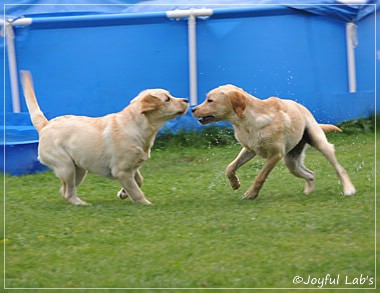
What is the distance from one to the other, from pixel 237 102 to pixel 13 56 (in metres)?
→ 5.33

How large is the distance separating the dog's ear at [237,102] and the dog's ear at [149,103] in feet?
2.25

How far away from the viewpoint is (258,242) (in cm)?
619

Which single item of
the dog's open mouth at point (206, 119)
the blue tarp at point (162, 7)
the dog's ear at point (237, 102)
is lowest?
the dog's open mouth at point (206, 119)

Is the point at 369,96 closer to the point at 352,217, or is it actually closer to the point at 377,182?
the point at 377,182

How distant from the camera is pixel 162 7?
1246 cm

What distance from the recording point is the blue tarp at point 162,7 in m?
12.3

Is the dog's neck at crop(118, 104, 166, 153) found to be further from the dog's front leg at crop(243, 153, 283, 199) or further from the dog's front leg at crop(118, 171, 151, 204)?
the dog's front leg at crop(243, 153, 283, 199)

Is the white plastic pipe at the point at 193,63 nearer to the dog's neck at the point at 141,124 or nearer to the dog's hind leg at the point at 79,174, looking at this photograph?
the dog's hind leg at the point at 79,174

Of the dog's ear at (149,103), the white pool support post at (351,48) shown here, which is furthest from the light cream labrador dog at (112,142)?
the white pool support post at (351,48)

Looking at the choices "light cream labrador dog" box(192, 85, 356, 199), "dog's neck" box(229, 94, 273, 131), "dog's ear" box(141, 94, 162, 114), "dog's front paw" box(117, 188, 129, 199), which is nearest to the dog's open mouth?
"light cream labrador dog" box(192, 85, 356, 199)

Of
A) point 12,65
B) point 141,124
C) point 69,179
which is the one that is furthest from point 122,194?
point 12,65

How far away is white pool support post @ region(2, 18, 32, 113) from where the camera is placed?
12016mm

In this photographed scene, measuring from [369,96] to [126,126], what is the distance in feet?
18.3

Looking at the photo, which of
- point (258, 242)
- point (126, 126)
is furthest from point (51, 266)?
point (126, 126)
